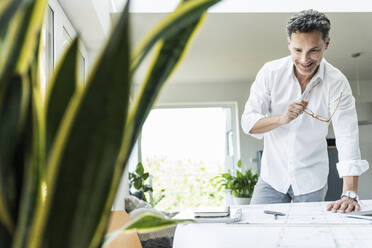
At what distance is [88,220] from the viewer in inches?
12.1

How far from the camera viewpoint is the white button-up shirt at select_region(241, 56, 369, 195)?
6.97 feet

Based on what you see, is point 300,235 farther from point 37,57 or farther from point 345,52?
point 345,52

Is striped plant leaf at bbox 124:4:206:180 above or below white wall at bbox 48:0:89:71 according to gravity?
below

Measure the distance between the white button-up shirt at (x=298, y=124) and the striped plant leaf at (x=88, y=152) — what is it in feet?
6.06

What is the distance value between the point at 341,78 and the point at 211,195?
5383mm

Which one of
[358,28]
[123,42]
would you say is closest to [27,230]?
[123,42]

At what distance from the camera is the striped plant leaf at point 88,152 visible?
29 centimetres

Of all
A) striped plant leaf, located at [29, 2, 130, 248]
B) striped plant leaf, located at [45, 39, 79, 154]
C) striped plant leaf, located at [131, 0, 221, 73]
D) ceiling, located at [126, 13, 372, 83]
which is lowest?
striped plant leaf, located at [29, 2, 130, 248]

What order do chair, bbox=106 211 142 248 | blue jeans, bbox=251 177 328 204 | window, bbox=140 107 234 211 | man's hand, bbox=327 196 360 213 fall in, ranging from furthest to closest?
window, bbox=140 107 234 211 < blue jeans, bbox=251 177 328 204 < man's hand, bbox=327 196 360 213 < chair, bbox=106 211 142 248

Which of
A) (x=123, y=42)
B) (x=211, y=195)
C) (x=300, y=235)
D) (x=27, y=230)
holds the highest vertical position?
(x=123, y=42)

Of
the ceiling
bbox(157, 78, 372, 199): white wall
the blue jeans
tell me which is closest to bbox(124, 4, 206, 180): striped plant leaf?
the blue jeans

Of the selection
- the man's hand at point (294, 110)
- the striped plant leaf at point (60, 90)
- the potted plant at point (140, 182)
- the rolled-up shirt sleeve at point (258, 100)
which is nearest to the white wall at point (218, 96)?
the potted plant at point (140, 182)

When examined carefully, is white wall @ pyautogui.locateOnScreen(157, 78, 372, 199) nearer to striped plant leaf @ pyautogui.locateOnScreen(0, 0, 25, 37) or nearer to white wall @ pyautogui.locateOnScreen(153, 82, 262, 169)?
Answer: white wall @ pyautogui.locateOnScreen(153, 82, 262, 169)

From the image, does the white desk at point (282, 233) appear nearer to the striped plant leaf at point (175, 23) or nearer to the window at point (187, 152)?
the striped plant leaf at point (175, 23)
